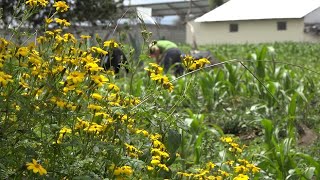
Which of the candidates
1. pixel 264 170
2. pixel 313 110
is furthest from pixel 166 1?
pixel 264 170

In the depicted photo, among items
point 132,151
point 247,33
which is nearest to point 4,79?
point 132,151

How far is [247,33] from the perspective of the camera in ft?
77.9

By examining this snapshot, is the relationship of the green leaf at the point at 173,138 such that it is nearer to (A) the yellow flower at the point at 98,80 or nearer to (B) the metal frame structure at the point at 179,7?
(A) the yellow flower at the point at 98,80

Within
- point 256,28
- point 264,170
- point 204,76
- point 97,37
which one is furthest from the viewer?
point 256,28

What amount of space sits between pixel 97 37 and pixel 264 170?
1.62 meters

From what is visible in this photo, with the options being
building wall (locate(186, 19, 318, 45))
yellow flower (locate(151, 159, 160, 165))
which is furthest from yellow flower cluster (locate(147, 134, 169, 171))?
building wall (locate(186, 19, 318, 45))

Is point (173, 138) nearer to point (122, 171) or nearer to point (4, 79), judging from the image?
point (122, 171)

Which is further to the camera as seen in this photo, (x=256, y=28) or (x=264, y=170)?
(x=256, y=28)

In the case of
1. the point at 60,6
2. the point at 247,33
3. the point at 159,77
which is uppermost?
the point at 60,6

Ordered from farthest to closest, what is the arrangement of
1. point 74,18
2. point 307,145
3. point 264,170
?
1. point 74,18
2. point 307,145
3. point 264,170

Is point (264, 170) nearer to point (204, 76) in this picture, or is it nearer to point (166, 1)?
point (204, 76)

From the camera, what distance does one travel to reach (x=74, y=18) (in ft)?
26.4

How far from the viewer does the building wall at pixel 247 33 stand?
21.1 meters

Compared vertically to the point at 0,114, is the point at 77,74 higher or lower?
higher
